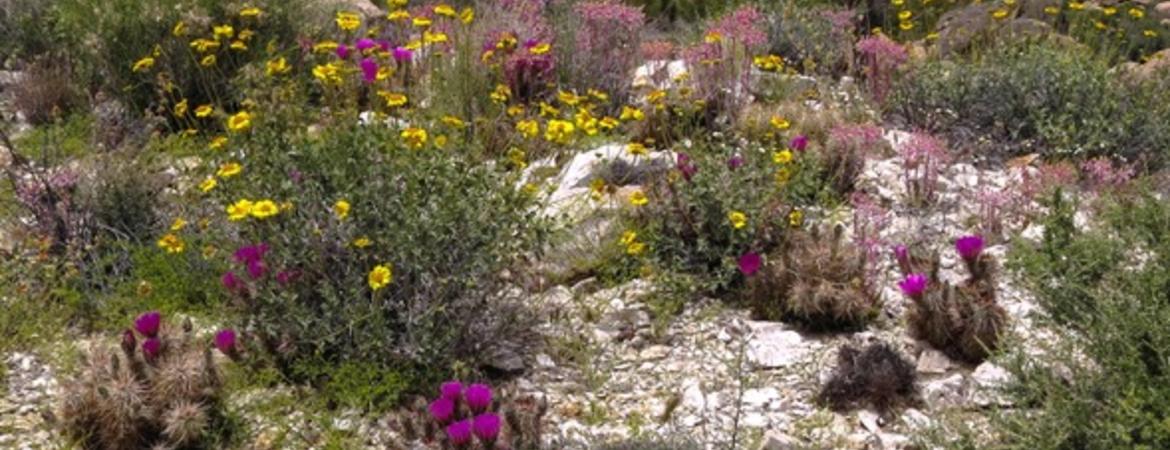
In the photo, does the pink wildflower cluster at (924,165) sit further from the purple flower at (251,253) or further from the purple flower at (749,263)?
the purple flower at (251,253)

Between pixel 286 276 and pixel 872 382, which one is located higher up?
pixel 286 276

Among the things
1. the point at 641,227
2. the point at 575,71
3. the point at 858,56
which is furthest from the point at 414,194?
the point at 858,56

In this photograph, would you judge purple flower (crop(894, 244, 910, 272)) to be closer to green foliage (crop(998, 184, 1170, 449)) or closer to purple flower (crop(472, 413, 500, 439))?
green foliage (crop(998, 184, 1170, 449))

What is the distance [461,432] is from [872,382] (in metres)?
1.48

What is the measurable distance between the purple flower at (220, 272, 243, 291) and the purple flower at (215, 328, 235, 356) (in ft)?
0.59

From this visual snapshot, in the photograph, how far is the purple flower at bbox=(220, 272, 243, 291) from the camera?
4.64 meters

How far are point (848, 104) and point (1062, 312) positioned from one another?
3264mm

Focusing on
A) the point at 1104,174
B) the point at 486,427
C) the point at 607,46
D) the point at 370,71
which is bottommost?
the point at 607,46

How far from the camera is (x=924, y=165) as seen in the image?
625cm

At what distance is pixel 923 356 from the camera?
476 centimetres

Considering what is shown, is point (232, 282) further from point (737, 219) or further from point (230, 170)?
point (737, 219)

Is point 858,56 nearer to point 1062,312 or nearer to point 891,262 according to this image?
point 891,262

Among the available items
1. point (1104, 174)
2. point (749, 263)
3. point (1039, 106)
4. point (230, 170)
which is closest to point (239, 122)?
point (230, 170)

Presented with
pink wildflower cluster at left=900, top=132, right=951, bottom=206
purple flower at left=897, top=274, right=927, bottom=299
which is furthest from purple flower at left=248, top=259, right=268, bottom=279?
pink wildflower cluster at left=900, top=132, right=951, bottom=206
